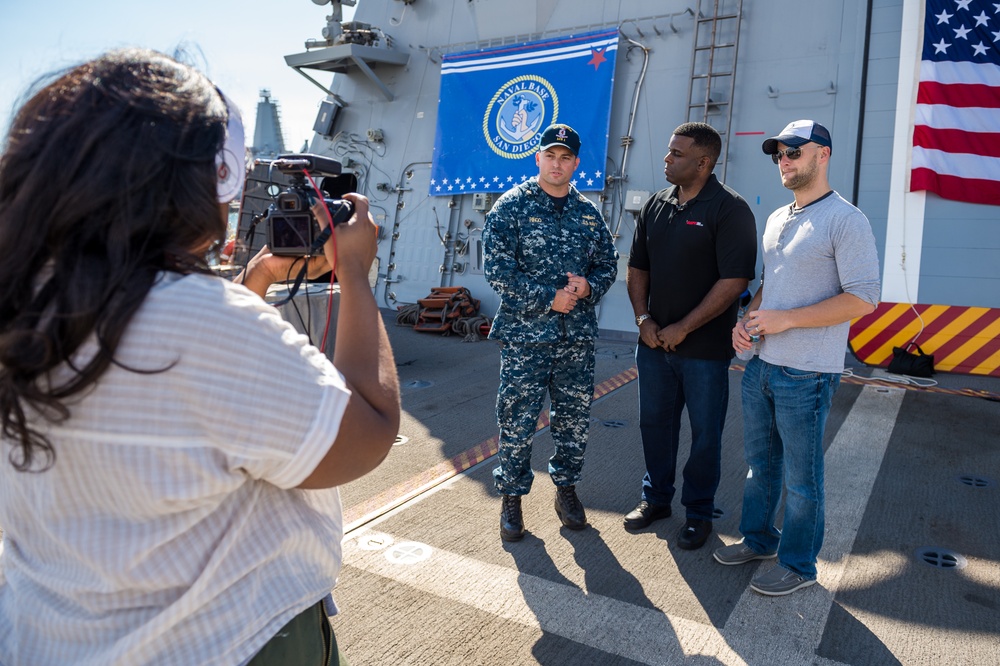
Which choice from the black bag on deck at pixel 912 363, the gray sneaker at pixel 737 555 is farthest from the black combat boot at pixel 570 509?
the black bag on deck at pixel 912 363

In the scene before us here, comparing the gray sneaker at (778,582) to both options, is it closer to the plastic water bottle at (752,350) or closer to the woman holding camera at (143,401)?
the plastic water bottle at (752,350)

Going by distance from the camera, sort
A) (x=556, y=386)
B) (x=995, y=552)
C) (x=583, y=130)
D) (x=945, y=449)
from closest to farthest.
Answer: (x=995, y=552), (x=556, y=386), (x=945, y=449), (x=583, y=130)

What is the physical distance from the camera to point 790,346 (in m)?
2.76

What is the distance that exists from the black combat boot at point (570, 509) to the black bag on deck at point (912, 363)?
15.5 feet

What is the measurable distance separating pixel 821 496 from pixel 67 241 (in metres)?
2.72

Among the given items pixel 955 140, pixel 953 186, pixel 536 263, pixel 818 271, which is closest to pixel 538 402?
pixel 536 263

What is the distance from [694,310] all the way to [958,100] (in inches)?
213

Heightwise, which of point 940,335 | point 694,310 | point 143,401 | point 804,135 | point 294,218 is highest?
point 804,135

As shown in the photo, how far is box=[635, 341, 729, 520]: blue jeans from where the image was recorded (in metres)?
3.36

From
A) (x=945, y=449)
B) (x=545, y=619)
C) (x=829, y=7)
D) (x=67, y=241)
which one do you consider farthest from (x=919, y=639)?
(x=829, y=7)

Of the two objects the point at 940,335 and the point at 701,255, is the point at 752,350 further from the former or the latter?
the point at 940,335

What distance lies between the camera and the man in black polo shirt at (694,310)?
3.26 m

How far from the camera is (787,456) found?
2799mm

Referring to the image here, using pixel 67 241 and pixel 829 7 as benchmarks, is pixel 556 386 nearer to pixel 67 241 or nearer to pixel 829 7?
pixel 67 241
